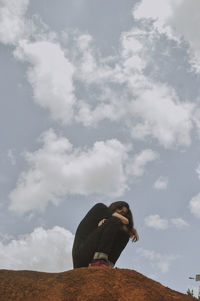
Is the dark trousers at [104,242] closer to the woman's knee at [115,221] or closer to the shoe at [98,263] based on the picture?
the woman's knee at [115,221]

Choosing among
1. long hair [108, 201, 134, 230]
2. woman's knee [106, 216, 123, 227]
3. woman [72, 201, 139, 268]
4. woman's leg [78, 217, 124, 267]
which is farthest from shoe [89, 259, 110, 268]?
long hair [108, 201, 134, 230]

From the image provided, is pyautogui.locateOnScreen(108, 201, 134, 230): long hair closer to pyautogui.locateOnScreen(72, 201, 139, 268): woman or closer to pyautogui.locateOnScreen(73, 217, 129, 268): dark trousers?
pyautogui.locateOnScreen(72, 201, 139, 268): woman

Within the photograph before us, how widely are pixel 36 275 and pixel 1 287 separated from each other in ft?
1.84

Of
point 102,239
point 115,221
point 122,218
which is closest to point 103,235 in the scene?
point 102,239

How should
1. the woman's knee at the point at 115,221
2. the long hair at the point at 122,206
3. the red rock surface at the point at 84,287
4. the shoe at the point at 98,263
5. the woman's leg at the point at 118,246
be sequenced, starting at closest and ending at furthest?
the red rock surface at the point at 84,287 → the shoe at the point at 98,263 → the woman's knee at the point at 115,221 → the woman's leg at the point at 118,246 → the long hair at the point at 122,206

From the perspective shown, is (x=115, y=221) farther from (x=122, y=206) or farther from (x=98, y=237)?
(x=122, y=206)

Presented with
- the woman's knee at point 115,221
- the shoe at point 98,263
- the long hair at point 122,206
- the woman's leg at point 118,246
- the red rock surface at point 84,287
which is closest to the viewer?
the red rock surface at point 84,287

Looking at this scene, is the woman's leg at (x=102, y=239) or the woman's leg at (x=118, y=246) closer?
the woman's leg at (x=102, y=239)

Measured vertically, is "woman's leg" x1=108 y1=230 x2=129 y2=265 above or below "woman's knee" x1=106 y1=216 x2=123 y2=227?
below

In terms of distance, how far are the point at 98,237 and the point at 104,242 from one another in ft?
0.43

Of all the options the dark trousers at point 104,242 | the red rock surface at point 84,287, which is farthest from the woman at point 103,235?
the red rock surface at point 84,287

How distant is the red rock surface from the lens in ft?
14.1

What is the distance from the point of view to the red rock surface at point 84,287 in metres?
4.30

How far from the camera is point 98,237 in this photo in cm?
573
